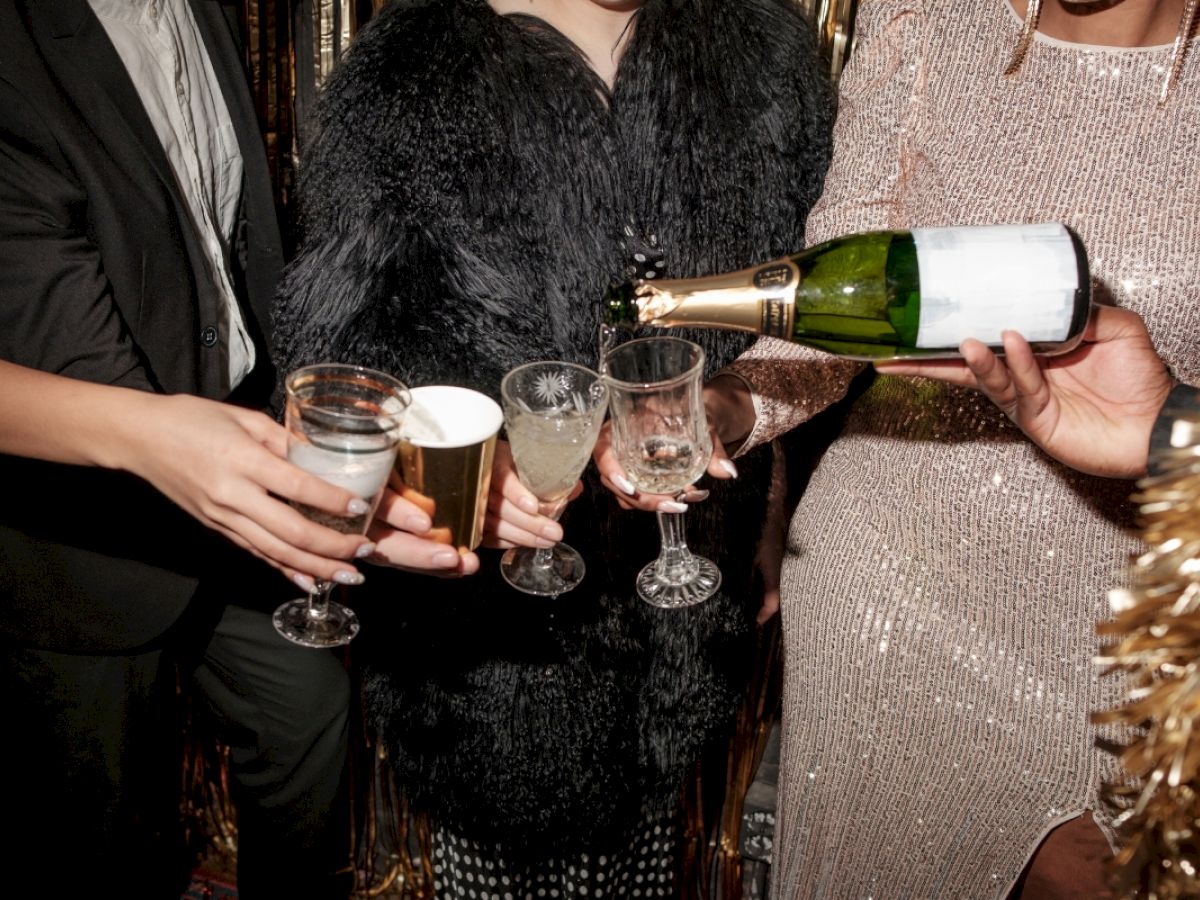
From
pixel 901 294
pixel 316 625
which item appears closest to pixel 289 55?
pixel 316 625

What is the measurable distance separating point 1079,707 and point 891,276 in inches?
24.3

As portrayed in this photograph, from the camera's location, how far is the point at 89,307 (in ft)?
5.25

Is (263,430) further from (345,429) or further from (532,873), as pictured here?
(532,873)

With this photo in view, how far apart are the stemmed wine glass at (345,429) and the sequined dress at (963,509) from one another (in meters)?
0.62

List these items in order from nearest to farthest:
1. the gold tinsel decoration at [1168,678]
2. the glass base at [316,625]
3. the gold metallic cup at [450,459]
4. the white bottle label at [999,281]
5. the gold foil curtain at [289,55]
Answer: the gold tinsel decoration at [1168,678]
the white bottle label at [999,281]
the gold metallic cup at [450,459]
the glass base at [316,625]
the gold foil curtain at [289,55]

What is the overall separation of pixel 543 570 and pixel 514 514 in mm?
183

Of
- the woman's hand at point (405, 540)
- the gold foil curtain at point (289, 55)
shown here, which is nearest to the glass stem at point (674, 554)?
the woman's hand at point (405, 540)

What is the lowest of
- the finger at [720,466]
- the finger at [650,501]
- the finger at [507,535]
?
the finger at [507,535]

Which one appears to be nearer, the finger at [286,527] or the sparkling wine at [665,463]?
the finger at [286,527]

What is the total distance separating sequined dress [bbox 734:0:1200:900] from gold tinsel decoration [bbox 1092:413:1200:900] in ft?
1.72

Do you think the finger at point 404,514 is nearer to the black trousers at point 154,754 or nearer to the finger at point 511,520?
the finger at point 511,520

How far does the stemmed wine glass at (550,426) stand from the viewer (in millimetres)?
1232

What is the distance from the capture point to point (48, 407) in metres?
1.28

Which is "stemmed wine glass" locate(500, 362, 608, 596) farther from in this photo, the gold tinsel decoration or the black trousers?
the black trousers
